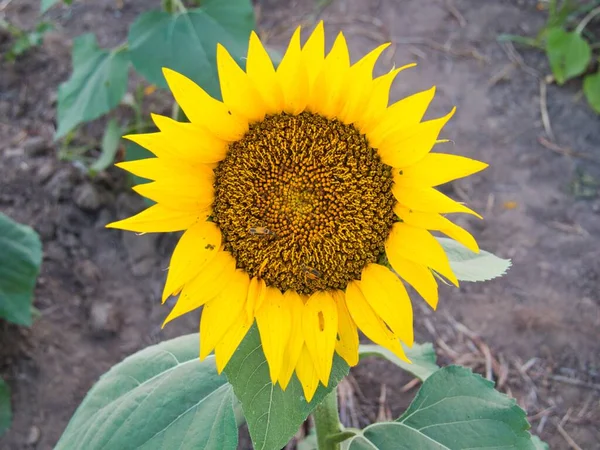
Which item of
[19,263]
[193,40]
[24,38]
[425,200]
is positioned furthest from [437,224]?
[24,38]

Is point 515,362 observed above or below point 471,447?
below

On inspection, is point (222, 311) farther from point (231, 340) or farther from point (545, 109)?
point (545, 109)

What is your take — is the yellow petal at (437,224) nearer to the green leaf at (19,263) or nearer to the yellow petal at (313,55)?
the yellow petal at (313,55)

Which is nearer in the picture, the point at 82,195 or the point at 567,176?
the point at 82,195

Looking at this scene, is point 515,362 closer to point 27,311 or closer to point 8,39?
point 27,311

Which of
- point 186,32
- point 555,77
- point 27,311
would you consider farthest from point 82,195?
point 555,77

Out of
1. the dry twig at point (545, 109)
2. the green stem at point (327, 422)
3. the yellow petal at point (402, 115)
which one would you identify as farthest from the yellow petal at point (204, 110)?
the dry twig at point (545, 109)

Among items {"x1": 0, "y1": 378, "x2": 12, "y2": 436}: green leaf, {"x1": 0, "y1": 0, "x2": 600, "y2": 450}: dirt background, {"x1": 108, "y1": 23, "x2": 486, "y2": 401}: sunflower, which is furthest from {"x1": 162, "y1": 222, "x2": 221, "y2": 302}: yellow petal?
{"x1": 0, "y1": 378, "x2": 12, "y2": 436}: green leaf
